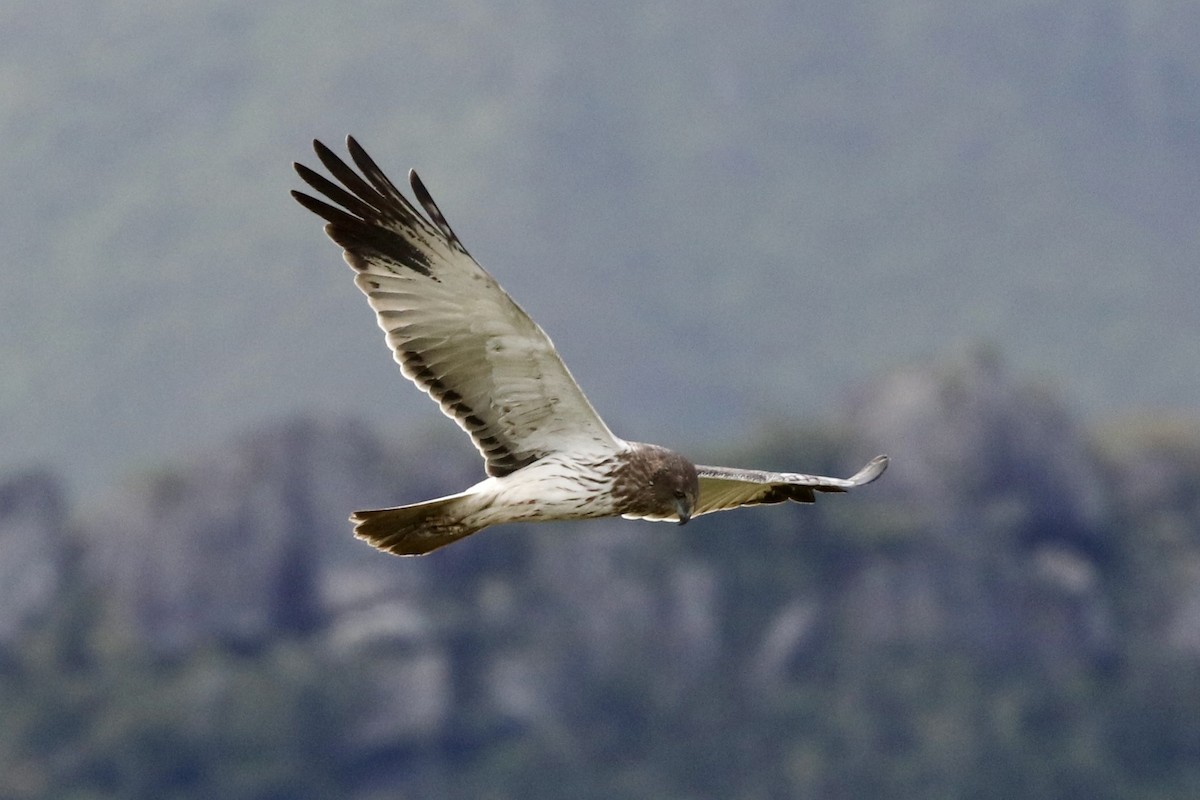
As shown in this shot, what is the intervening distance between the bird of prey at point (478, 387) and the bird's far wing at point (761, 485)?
0.13 metres

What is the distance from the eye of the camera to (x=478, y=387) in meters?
10.8

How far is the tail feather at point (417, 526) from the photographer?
425 inches

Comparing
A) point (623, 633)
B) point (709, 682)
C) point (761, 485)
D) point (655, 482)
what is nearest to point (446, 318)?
point (655, 482)

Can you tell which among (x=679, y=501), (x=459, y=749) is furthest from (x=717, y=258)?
(x=679, y=501)

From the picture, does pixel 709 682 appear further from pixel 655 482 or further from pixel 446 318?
pixel 446 318

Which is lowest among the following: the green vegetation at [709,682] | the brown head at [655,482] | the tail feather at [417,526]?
the tail feather at [417,526]

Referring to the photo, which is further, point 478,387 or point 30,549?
point 30,549

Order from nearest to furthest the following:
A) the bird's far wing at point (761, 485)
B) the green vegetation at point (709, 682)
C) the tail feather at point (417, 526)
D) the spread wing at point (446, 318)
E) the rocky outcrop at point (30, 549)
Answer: the spread wing at point (446, 318)
the tail feather at point (417, 526)
the bird's far wing at point (761, 485)
the green vegetation at point (709, 682)
the rocky outcrop at point (30, 549)

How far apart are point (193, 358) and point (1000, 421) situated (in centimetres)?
3307

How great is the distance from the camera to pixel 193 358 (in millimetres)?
89938

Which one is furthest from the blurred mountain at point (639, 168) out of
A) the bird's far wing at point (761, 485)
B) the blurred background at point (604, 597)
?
the bird's far wing at point (761, 485)

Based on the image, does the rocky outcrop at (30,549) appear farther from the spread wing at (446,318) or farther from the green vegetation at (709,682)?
the spread wing at (446,318)

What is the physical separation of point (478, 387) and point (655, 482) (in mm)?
Answer: 904

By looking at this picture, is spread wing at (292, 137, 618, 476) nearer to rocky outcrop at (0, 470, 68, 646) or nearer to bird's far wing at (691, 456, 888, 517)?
bird's far wing at (691, 456, 888, 517)
